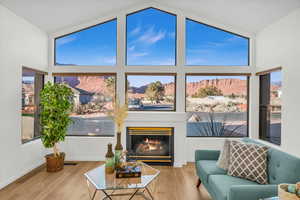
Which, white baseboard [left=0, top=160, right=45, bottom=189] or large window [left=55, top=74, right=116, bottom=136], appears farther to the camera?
large window [left=55, top=74, right=116, bottom=136]

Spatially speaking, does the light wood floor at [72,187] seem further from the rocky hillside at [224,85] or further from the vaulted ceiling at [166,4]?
the vaulted ceiling at [166,4]

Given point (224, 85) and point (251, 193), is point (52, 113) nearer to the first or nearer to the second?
point (251, 193)

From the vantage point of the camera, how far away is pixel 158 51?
4.69 metres

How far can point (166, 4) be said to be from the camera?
4.51 m

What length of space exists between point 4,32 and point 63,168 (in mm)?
2703

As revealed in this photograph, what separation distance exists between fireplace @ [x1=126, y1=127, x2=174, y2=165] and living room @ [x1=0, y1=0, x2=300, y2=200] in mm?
22

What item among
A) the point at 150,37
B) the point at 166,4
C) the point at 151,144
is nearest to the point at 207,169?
the point at 151,144

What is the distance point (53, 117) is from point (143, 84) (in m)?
2.05

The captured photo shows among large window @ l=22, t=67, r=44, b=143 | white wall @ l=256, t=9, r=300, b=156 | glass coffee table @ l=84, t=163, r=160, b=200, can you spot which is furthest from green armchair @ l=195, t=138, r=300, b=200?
large window @ l=22, t=67, r=44, b=143

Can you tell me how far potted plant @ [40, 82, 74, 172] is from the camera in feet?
12.5

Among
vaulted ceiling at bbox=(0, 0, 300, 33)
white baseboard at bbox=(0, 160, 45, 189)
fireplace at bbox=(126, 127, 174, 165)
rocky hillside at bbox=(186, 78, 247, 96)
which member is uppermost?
vaulted ceiling at bbox=(0, 0, 300, 33)

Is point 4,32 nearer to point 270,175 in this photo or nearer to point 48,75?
point 48,75

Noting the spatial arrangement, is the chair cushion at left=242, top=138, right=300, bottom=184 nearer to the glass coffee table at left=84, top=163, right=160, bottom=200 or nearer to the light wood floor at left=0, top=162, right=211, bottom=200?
the light wood floor at left=0, top=162, right=211, bottom=200

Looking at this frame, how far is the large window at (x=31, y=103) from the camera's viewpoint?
3.88 meters
